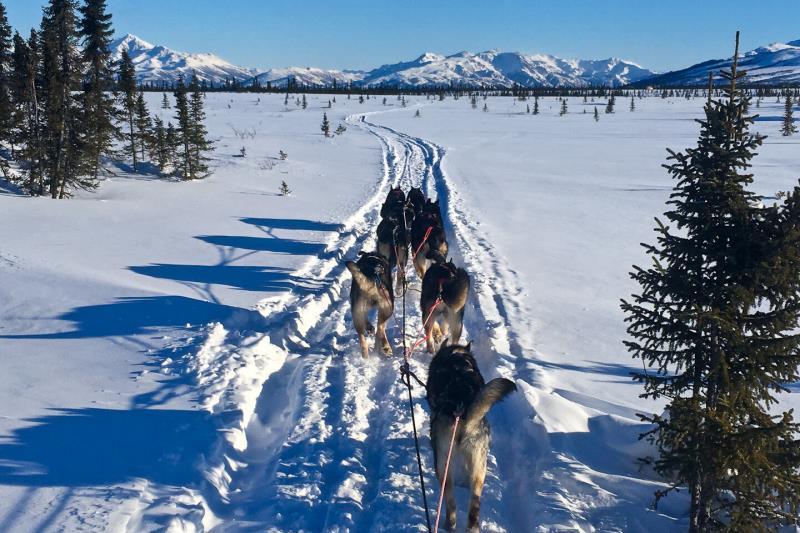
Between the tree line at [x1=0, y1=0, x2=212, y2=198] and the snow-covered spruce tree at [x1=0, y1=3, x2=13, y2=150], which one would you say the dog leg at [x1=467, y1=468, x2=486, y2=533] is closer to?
the tree line at [x1=0, y1=0, x2=212, y2=198]

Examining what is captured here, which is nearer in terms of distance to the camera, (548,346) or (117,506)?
(117,506)

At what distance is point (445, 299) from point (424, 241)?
2.42m

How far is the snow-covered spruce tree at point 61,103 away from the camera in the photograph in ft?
46.6

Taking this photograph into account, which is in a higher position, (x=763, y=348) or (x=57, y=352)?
(x=763, y=348)

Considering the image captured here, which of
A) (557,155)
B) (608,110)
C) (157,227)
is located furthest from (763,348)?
(608,110)

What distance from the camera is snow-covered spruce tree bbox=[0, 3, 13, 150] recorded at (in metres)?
15.3

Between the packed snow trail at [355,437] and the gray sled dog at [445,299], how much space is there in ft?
1.19

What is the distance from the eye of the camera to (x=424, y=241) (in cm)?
750

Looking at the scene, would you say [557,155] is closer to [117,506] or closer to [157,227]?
[157,227]

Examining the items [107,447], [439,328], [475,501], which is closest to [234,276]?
[439,328]

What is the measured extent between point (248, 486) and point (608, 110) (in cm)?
5216

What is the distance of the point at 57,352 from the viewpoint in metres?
4.84

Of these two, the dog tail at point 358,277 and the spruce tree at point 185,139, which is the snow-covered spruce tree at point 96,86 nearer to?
the spruce tree at point 185,139

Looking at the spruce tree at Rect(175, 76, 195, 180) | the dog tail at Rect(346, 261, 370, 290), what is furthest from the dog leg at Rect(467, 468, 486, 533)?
the spruce tree at Rect(175, 76, 195, 180)
